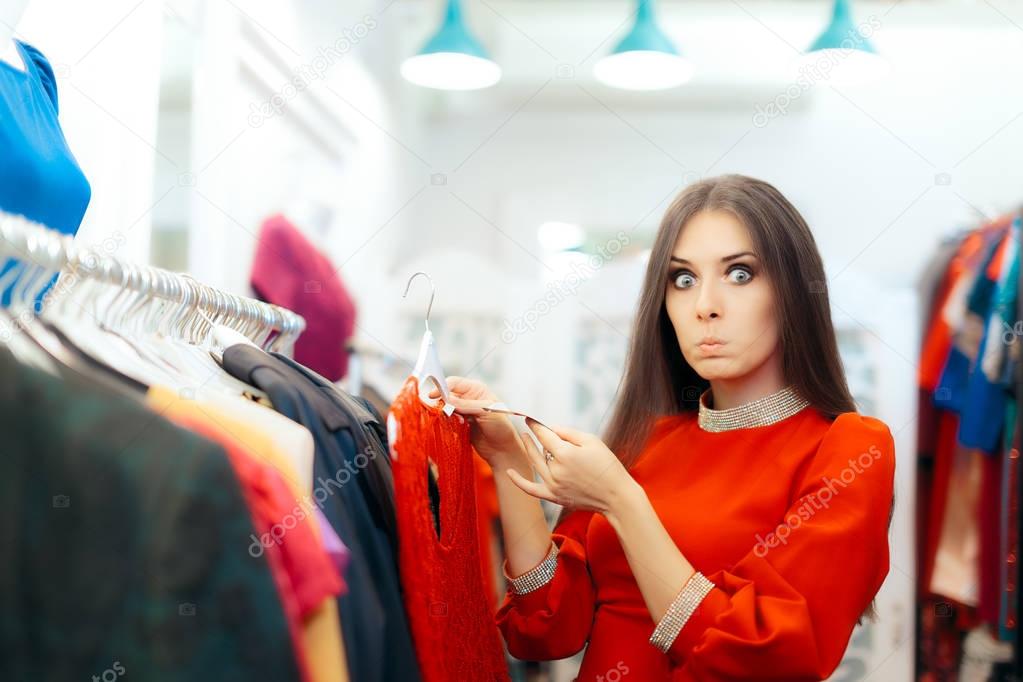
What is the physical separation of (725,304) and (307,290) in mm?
1671

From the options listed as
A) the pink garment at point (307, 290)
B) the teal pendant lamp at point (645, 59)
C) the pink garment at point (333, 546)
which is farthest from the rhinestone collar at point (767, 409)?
the teal pendant lamp at point (645, 59)

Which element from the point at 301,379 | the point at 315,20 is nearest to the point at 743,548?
the point at 301,379

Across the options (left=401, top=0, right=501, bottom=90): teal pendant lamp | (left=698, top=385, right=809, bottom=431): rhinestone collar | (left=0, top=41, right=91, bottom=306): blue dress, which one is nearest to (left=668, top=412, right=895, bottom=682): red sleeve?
(left=698, top=385, right=809, bottom=431): rhinestone collar

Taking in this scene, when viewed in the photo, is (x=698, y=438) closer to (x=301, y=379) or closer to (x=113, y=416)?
(x=301, y=379)

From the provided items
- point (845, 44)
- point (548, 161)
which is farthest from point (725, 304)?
point (548, 161)

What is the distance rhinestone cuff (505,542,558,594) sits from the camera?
1.37 metres

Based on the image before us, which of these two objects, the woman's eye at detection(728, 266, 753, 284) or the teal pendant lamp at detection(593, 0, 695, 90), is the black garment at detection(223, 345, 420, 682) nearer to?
the woman's eye at detection(728, 266, 753, 284)

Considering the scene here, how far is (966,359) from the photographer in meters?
2.59

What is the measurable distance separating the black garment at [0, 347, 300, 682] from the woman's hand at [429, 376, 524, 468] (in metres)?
0.67

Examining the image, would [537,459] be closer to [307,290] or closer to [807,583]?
[807,583]

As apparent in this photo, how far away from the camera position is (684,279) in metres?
1.40

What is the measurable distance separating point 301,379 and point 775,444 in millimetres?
680

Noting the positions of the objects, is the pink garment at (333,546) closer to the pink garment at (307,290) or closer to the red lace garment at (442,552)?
the red lace garment at (442,552)

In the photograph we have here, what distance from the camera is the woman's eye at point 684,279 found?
4.57 ft
